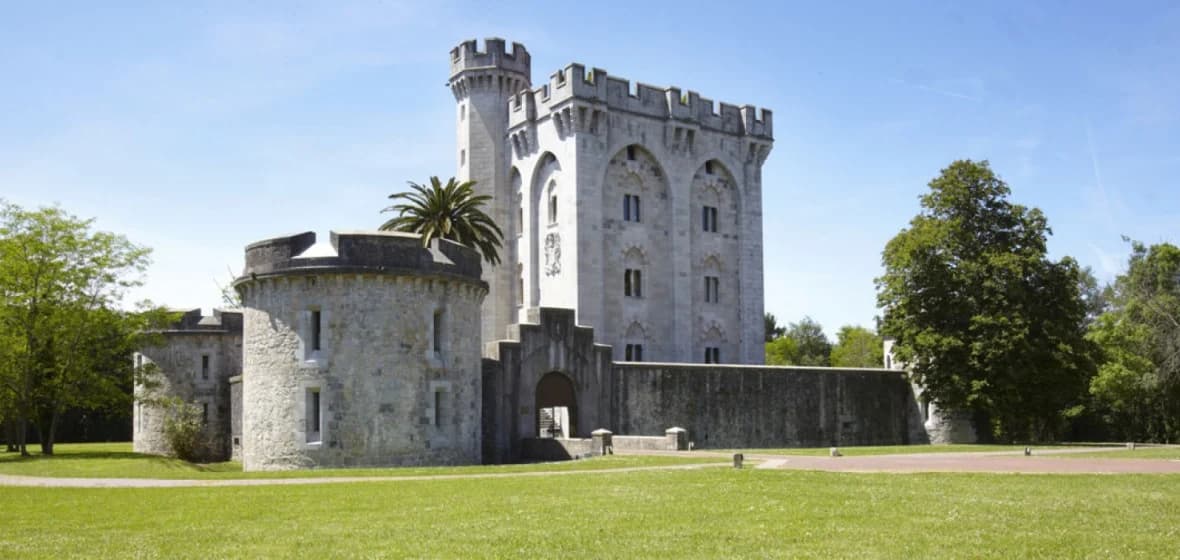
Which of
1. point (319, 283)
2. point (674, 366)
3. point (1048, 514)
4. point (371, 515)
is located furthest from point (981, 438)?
point (371, 515)

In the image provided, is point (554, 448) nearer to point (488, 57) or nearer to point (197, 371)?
point (197, 371)

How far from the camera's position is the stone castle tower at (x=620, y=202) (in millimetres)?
57875

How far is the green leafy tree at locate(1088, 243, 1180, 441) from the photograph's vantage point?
54.2 metres

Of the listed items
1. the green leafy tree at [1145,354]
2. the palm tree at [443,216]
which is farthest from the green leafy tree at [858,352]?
the palm tree at [443,216]

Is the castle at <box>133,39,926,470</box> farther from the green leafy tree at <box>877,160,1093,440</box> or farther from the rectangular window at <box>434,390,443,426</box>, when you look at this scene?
the green leafy tree at <box>877,160,1093,440</box>

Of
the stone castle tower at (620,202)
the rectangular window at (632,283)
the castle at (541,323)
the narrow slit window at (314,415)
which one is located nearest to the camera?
the narrow slit window at (314,415)

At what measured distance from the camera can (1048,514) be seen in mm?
17141

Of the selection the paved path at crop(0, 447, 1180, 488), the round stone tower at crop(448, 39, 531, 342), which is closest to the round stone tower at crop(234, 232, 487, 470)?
A: the paved path at crop(0, 447, 1180, 488)

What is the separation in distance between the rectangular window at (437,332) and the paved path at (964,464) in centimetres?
762

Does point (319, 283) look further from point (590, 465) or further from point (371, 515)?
point (371, 515)

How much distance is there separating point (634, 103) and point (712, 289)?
11569 millimetres

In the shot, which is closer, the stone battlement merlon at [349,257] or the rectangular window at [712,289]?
the stone battlement merlon at [349,257]

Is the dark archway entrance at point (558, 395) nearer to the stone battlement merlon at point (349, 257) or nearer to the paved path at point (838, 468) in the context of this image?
the stone battlement merlon at point (349, 257)

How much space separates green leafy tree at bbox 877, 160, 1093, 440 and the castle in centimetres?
408
